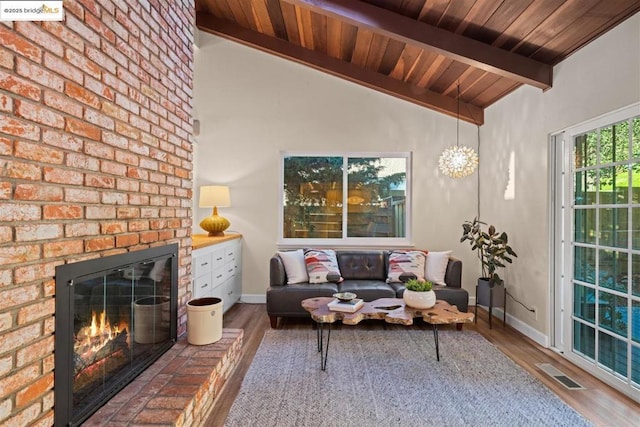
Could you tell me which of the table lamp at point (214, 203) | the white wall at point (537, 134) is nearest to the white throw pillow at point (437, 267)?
the white wall at point (537, 134)

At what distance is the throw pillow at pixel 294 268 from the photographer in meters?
3.95

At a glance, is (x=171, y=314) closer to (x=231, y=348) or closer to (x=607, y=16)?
(x=231, y=348)

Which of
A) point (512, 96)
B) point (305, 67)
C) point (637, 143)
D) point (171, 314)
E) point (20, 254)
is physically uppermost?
point (305, 67)

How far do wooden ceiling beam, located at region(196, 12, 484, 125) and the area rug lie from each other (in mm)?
3017

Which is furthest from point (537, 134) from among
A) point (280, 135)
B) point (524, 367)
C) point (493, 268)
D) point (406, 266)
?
point (280, 135)

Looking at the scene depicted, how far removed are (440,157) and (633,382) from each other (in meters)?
2.90

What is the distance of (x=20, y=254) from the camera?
118cm

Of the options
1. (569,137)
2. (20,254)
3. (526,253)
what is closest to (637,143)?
(569,137)

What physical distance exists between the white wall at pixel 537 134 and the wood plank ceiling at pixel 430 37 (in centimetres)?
12

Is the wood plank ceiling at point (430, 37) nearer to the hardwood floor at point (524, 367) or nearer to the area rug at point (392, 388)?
the hardwood floor at point (524, 367)

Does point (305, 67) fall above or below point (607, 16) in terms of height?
Answer: above

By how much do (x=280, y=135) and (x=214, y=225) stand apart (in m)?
1.53

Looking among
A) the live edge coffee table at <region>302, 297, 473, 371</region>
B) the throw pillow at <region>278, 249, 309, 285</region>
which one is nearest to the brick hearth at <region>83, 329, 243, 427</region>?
the live edge coffee table at <region>302, 297, 473, 371</region>

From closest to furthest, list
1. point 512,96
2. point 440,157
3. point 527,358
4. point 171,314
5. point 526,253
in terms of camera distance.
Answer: point 171,314 < point 527,358 < point 526,253 < point 512,96 < point 440,157
